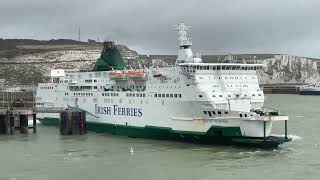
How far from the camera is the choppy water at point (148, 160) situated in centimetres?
2284

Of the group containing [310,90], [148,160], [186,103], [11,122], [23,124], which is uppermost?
[186,103]

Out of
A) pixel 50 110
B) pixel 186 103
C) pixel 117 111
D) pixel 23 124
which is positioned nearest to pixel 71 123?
pixel 117 111

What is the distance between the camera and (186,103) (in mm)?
31125

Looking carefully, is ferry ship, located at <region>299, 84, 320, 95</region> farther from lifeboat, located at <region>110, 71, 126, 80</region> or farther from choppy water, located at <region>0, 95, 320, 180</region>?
lifeboat, located at <region>110, 71, 126, 80</region>

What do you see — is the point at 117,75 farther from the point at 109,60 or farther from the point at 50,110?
the point at 50,110

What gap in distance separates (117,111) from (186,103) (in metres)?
7.25

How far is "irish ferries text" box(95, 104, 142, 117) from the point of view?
114ft

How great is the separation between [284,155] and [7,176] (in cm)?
1374

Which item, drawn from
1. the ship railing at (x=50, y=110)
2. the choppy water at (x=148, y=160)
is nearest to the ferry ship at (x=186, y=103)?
the choppy water at (x=148, y=160)

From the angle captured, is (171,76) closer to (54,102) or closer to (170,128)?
(170,128)

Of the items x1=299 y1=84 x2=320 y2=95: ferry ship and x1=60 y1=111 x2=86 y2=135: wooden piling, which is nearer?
x1=60 y1=111 x2=86 y2=135: wooden piling

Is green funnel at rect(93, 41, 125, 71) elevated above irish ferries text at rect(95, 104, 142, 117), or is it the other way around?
green funnel at rect(93, 41, 125, 71)

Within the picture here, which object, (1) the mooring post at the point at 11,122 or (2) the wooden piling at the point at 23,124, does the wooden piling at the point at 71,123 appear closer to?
(2) the wooden piling at the point at 23,124

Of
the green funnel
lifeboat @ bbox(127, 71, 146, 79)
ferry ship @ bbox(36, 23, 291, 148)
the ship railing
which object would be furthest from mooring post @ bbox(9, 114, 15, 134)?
lifeboat @ bbox(127, 71, 146, 79)
